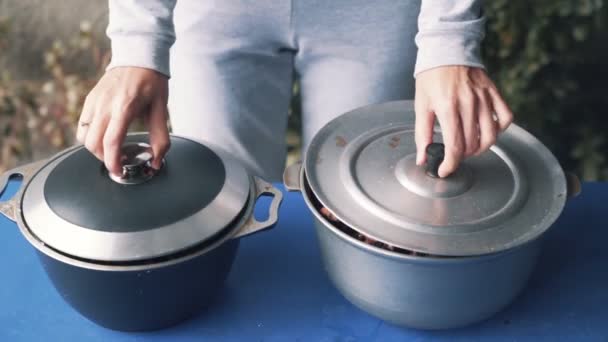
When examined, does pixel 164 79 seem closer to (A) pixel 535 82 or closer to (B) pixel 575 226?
(B) pixel 575 226

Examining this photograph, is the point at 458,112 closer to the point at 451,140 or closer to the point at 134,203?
the point at 451,140

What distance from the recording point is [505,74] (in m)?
1.86

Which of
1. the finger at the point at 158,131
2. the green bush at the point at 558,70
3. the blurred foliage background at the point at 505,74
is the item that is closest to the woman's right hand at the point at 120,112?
the finger at the point at 158,131

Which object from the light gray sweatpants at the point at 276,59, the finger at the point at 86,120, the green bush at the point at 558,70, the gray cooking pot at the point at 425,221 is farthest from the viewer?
the green bush at the point at 558,70

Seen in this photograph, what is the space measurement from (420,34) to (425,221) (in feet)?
0.90

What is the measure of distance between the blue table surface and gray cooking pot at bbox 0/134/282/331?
0.17 feet

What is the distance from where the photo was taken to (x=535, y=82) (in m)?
1.91

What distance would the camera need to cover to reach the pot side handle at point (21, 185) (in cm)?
70

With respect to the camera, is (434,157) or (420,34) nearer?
(434,157)

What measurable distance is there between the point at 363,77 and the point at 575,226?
1.28 feet

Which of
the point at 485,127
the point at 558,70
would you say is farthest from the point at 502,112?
the point at 558,70

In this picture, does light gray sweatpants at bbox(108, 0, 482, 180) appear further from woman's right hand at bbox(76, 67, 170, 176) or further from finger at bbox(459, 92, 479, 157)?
Result: finger at bbox(459, 92, 479, 157)

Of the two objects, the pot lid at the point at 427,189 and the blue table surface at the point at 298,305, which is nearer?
the pot lid at the point at 427,189

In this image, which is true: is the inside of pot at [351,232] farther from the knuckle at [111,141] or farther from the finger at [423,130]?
the knuckle at [111,141]
